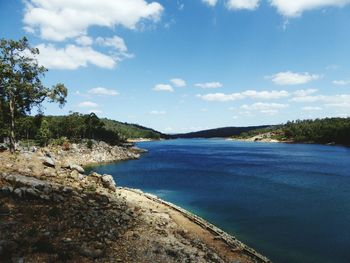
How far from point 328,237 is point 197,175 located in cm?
5533

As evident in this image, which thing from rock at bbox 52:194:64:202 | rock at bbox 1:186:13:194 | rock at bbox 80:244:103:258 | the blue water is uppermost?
rock at bbox 1:186:13:194

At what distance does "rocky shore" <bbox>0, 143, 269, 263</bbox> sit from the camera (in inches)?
901

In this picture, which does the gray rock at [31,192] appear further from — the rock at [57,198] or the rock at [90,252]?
the rock at [90,252]

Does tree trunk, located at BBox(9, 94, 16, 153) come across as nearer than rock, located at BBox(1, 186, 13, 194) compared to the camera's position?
No

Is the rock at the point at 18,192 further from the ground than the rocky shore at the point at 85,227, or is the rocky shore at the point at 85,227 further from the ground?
the rock at the point at 18,192

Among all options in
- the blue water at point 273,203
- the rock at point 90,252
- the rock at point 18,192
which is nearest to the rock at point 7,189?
the rock at point 18,192

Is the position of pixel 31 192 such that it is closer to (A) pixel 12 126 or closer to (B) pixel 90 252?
(B) pixel 90 252

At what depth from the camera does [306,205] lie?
2158 inches

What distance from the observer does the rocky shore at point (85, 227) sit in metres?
22.9

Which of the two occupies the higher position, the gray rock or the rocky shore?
the gray rock

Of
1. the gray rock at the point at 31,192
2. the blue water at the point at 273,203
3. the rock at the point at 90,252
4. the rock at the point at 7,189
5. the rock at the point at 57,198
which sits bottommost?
the blue water at the point at 273,203

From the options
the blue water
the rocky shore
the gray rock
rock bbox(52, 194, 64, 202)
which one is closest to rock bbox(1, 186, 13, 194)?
the rocky shore

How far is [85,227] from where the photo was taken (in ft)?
88.4

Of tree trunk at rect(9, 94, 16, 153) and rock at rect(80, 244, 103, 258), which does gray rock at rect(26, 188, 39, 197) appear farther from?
tree trunk at rect(9, 94, 16, 153)
